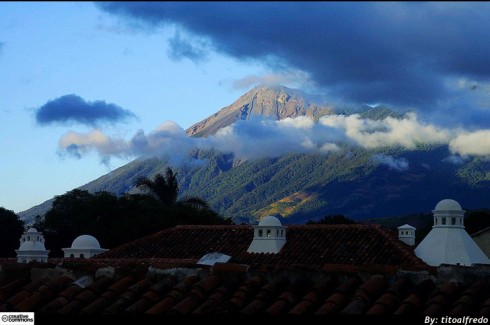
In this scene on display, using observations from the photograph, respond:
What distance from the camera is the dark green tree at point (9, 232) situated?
165 feet

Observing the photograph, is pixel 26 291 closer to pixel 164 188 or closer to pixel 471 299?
pixel 471 299

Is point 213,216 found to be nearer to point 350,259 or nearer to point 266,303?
point 350,259

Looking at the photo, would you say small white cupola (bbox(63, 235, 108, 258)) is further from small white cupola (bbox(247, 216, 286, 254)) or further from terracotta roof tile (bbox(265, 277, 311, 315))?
terracotta roof tile (bbox(265, 277, 311, 315))

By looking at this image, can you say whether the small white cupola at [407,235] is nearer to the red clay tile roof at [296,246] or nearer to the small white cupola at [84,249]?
the red clay tile roof at [296,246]

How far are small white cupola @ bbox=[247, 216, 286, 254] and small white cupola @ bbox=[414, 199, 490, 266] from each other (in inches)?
174

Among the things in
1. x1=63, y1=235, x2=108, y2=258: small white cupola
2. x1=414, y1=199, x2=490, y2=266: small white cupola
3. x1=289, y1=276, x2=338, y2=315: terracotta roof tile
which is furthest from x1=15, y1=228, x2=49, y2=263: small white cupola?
x1=289, y1=276, x2=338, y2=315: terracotta roof tile

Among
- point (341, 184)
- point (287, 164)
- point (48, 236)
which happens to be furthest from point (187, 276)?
point (287, 164)

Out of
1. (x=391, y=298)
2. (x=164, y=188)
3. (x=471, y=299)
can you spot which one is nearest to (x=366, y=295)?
(x=391, y=298)

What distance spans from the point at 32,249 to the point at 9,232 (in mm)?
15644

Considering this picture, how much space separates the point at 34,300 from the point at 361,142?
163342 mm

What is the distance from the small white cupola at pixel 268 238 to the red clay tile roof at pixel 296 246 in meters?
0.26

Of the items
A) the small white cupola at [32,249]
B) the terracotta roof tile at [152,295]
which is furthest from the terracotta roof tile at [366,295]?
the small white cupola at [32,249]

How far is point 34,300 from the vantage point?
28.5 ft

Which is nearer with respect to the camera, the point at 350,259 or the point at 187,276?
the point at 187,276
